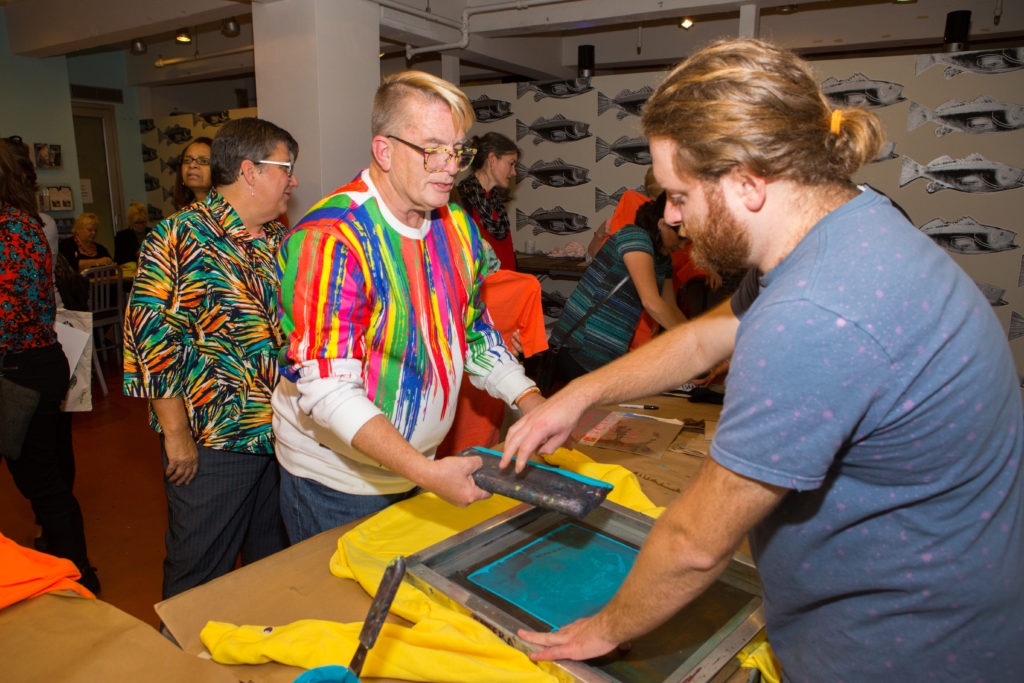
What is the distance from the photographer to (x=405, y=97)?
4.48ft

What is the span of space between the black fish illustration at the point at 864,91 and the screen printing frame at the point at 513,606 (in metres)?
4.48

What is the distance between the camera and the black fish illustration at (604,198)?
5.95m

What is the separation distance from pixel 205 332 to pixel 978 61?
16.7ft

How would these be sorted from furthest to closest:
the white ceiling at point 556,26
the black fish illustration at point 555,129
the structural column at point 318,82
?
1. the black fish illustration at point 555,129
2. the white ceiling at point 556,26
3. the structural column at point 318,82

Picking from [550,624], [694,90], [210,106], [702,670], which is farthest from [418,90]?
[210,106]

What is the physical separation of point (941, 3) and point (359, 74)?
15.8ft

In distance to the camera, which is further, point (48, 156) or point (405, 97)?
point (48, 156)

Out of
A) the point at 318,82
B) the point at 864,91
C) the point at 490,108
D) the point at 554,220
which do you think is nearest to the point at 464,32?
the point at 490,108

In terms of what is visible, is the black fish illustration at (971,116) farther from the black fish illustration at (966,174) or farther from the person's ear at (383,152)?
the person's ear at (383,152)

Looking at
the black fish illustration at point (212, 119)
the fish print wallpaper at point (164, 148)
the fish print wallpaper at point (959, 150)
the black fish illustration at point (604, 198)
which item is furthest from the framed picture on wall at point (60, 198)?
the fish print wallpaper at point (959, 150)

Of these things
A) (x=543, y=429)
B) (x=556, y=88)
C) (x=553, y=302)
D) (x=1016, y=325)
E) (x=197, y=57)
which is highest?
(x=197, y=57)

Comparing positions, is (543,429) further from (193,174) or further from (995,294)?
(995,294)

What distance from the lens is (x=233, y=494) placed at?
1833mm

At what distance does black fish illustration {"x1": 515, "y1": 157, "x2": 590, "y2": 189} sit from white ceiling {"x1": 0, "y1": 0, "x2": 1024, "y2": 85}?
1040 millimetres
